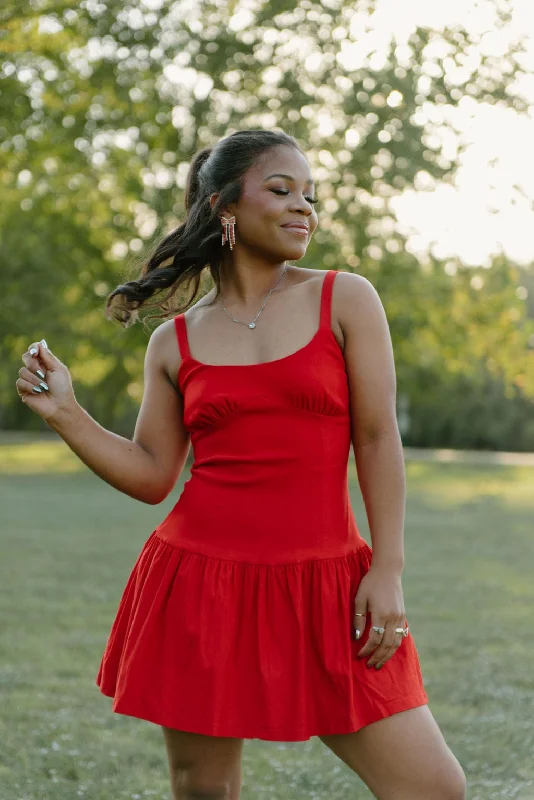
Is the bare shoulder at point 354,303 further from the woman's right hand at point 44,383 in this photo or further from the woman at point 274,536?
the woman's right hand at point 44,383

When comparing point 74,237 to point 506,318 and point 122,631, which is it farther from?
point 122,631

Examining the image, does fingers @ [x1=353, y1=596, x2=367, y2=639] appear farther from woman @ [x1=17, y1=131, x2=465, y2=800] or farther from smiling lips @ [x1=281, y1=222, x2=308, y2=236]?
smiling lips @ [x1=281, y1=222, x2=308, y2=236]

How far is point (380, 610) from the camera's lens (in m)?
2.68

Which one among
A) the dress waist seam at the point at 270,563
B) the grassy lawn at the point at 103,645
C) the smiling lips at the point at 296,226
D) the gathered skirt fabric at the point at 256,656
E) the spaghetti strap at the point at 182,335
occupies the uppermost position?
the smiling lips at the point at 296,226

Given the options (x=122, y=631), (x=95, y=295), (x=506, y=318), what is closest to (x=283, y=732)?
(x=122, y=631)

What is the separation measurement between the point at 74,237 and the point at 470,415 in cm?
2044

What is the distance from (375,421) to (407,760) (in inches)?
30.3

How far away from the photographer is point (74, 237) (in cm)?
2447

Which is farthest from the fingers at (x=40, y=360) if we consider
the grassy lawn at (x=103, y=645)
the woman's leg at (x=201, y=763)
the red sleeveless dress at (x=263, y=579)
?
the grassy lawn at (x=103, y=645)

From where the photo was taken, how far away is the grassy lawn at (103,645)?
16.3ft

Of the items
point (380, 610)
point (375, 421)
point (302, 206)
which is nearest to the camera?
point (380, 610)

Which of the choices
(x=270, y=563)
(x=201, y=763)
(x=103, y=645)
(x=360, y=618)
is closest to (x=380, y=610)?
(x=360, y=618)

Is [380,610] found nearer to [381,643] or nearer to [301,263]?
[381,643]

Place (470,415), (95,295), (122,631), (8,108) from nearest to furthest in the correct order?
(122,631), (8,108), (95,295), (470,415)
